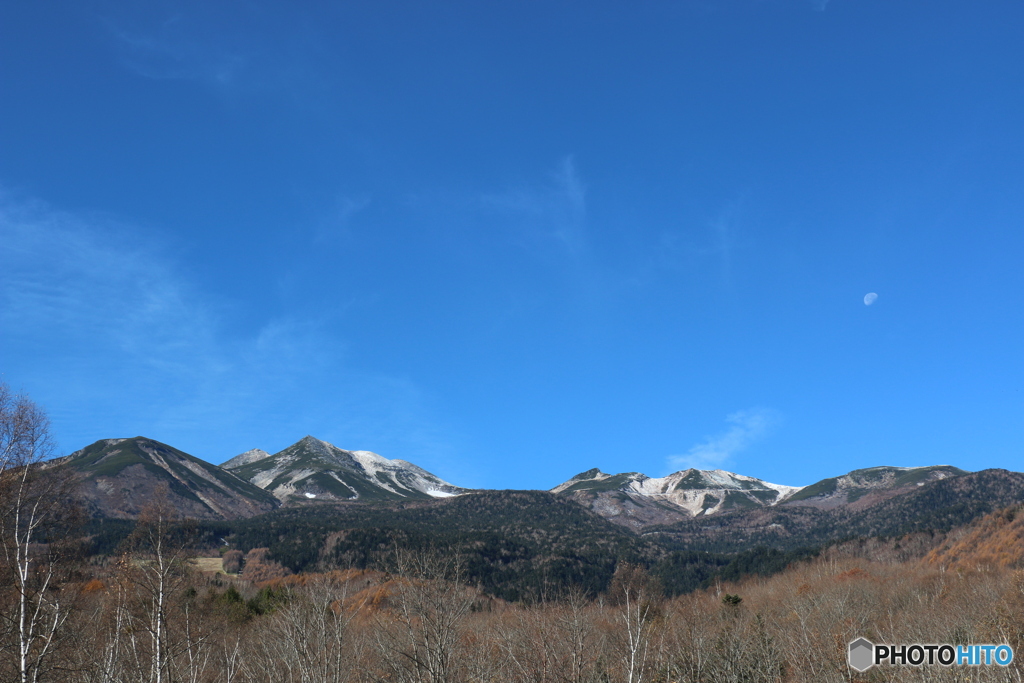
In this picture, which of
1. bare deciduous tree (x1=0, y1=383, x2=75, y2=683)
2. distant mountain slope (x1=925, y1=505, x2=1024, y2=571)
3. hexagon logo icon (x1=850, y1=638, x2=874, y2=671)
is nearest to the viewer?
bare deciduous tree (x1=0, y1=383, x2=75, y2=683)

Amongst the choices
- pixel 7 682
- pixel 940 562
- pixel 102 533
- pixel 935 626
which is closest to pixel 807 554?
pixel 940 562

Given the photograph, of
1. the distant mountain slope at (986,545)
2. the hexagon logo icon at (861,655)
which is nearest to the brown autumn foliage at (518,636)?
the hexagon logo icon at (861,655)

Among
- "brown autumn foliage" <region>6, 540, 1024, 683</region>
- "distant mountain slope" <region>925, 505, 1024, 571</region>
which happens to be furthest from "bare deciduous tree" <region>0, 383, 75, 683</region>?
"distant mountain slope" <region>925, 505, 1024, 571</region>

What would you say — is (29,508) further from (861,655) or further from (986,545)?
(986,545)

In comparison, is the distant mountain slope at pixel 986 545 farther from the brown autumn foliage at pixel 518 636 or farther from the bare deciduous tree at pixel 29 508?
the bare deciduous tree at pixel 29 508

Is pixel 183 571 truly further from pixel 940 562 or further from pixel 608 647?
pixel 940 562

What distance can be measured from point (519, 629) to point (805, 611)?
1701 inches

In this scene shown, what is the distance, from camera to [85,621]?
187 feet

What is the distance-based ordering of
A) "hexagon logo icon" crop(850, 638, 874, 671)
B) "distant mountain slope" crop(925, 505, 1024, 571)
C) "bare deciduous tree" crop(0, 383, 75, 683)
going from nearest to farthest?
"bare deciduous tree" crop(0, 383, 75, 683), "hexagon logo icon" crop(850, 638, 874, 671), "distant mountain slope" crop(925, 505, 1024, 571)

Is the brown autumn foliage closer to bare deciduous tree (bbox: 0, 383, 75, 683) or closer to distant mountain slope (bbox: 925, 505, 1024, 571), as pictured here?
bare deciduous tree (bbox: 0, 383, 75, 683)

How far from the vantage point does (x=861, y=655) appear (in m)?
54.8

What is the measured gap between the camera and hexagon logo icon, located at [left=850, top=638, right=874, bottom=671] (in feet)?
168

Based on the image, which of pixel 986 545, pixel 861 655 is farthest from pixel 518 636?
pixel 986 545

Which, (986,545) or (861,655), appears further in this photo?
(986,545)
